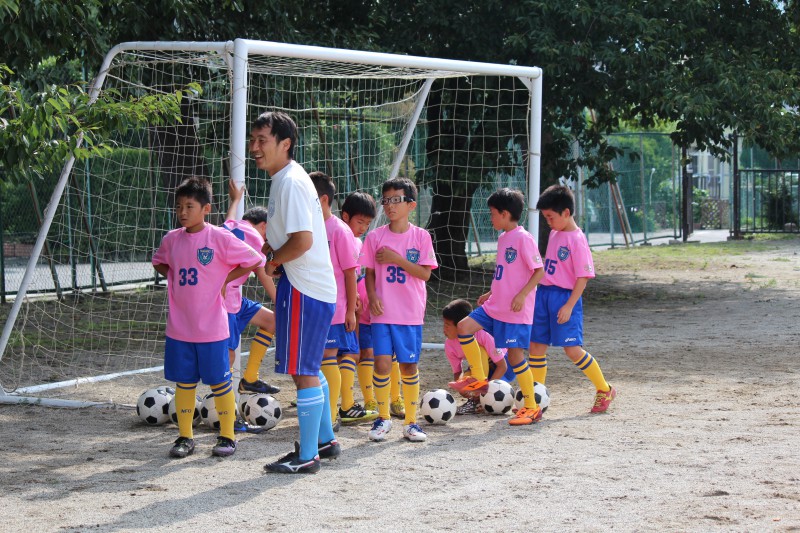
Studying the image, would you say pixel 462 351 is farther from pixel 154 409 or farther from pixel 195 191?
pixel 195 191

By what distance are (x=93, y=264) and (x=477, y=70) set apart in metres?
6.20

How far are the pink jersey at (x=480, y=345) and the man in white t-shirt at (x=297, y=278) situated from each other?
82.5 inches

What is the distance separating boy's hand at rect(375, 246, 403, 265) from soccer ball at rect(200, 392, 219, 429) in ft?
4.14

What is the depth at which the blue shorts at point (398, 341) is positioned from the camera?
583 centimetres

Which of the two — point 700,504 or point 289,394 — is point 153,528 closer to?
point 700,504

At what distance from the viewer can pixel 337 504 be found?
446cm

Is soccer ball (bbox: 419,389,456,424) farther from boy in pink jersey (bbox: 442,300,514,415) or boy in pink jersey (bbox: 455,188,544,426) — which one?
boy in pink jersey (bbox: 442,300,514,415)

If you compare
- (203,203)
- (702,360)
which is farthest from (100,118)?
(702,360)

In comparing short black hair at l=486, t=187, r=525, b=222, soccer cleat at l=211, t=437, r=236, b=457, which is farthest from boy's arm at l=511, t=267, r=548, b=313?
Answer: soccer cleat at l=211, t=437, r=236, b=457

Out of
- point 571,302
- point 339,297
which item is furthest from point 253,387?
point 571,302

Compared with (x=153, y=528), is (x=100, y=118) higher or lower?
higher

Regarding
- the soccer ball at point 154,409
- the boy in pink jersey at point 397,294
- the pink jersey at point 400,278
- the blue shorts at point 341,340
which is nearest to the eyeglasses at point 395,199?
the boy in pink jersey at point 397,294

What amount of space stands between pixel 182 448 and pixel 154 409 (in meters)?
0.85

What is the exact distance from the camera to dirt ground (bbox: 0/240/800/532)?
13.9 ft
